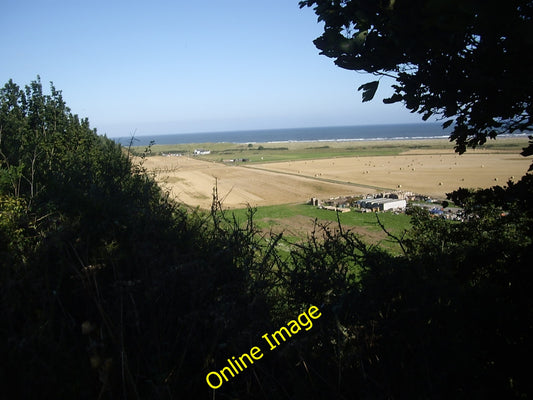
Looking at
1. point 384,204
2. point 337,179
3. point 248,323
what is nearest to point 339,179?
point 337,179

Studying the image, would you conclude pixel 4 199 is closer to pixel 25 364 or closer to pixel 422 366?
pixel 25 364

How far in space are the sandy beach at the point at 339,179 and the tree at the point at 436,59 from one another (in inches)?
1180

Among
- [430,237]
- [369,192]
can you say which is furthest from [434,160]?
[430,237]

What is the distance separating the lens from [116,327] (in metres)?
2.41

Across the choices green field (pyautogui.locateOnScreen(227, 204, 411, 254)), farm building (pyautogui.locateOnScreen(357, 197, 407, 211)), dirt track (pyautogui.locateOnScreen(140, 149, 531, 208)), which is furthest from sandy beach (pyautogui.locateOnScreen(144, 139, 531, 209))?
farm building (pyautogui.locateOnScreen(357, 197, 407, 211))

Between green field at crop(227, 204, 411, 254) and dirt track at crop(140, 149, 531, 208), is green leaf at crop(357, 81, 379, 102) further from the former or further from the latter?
dirt track at crop(140, 149, 531, 208)

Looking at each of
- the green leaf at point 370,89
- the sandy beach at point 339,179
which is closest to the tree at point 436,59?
the green leaf at point 370,89

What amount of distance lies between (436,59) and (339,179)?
5320 cm

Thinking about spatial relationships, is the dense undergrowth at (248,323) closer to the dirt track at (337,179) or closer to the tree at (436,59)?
the tree at (436,59)

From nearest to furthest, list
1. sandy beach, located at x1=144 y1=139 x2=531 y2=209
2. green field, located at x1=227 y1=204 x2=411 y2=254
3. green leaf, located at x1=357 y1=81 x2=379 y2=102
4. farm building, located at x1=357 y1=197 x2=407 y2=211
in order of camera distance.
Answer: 1. green leaf, located at x1=357 y1=81 x2=379 y2=102
2. green field, located at x1=227 y1=204 x2=411 y2=254
3. farm building, located at x1=357 y1=197 x2=407 y2=211
4. sandy beach, located at x1=144 y1=139 x2=531 y2=209

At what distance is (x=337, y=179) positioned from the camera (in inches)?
2162

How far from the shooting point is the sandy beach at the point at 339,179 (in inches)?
1619

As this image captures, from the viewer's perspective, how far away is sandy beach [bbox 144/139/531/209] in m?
41.1

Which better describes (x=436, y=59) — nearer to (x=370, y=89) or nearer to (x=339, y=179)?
(x=370, y=89)
